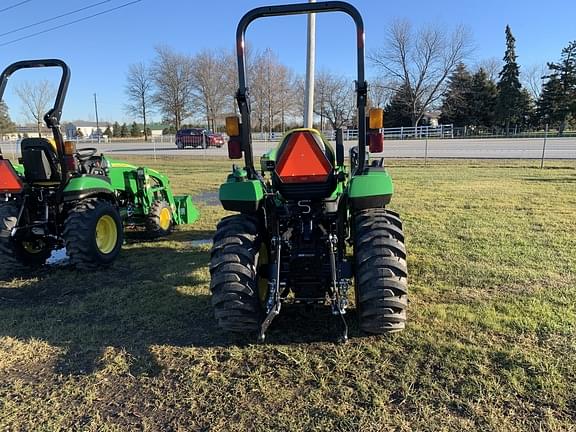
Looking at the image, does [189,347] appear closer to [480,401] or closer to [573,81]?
[480,401]

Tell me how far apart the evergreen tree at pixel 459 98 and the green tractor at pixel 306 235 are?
182 ft

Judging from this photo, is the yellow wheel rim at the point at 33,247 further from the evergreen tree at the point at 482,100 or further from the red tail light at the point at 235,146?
the evergreen tree at the point at 482,100

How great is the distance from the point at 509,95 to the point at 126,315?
185ft

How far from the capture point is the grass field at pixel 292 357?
9.09 ft

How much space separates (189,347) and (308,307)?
1.15 meters

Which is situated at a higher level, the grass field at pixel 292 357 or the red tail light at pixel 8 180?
the red tail light at pixel 8 180

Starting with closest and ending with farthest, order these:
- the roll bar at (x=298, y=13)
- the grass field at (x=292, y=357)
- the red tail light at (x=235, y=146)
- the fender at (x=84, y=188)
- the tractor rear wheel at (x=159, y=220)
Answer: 1. the grass field at (x=292, y=357)
2. the roll bar at (x=298, y=13)
3. the red tail light at (x=235, y=146)
4. the fender at (x=84, y=188)
5. the tractor rear wheel at (x=159, y=220)

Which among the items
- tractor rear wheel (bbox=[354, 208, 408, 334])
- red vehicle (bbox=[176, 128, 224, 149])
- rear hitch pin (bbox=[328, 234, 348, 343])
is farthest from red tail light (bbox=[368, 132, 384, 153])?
red vehicle (bbox=[176, 128, 224, 149])

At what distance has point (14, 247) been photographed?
550 centimetres

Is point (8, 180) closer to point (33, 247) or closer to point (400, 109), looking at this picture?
point (33, 247)

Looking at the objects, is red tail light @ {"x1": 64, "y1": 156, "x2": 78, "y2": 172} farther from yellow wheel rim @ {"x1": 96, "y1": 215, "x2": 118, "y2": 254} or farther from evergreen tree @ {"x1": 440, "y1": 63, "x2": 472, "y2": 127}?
evergreen tree @ {"x1": 440, "y1": 63, "x2": 472, "y2": 127}

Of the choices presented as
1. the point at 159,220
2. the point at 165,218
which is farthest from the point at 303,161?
the point at 165,218

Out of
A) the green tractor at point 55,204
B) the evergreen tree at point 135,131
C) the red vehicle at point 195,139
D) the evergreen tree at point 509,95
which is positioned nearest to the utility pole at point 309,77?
the green tractor at point 55,204

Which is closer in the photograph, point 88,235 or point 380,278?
point 380,278
